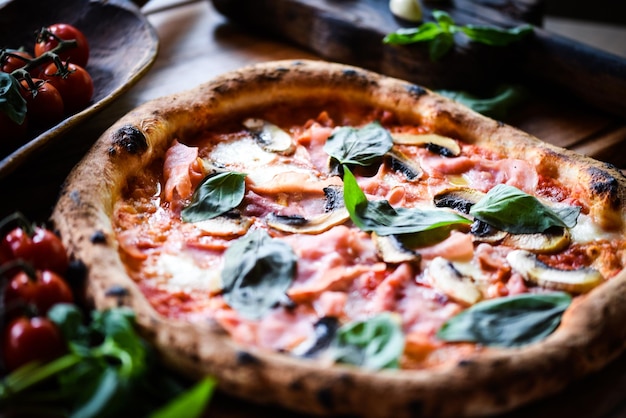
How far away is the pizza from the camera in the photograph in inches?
99.0

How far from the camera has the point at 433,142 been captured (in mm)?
4074

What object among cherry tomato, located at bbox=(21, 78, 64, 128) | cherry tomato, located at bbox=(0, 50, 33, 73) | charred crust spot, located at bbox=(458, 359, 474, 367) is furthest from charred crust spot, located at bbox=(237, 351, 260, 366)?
cherry tomato, located at bbox=(0, 50, 33, 73)

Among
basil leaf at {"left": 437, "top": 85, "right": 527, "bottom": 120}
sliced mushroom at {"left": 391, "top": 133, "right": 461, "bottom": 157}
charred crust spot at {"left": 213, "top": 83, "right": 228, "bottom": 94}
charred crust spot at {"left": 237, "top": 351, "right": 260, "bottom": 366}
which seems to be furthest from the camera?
basil leaf at {"left": 437, "top": 85, "right": 527, "bottom": 120}

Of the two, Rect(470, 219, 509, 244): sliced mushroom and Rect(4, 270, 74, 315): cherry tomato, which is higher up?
Rect(4, 270, 74, 315): cherry tomato

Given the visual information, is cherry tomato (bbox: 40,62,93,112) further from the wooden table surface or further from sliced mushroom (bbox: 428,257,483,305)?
sliced mushroom (bbox: 428,257,483,305)

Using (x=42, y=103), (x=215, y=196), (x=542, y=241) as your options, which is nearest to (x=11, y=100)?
(x=42, y=103)

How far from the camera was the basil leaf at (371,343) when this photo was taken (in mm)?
2480

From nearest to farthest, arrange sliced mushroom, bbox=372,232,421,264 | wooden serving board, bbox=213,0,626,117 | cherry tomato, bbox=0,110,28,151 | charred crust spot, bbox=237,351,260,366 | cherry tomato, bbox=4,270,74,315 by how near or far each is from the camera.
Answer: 1. charred crust spot, bbox=237,351,260,366
2. cherry tomato, bbox=4,270,74,315
3. sliced mushroom, bbox=372,232,421,264
4. cherry tomato, bbox=0,110,28,151
5. wooden serving board, bbox=213,0,626,117

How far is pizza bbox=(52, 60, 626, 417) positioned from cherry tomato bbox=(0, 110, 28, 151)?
47cm

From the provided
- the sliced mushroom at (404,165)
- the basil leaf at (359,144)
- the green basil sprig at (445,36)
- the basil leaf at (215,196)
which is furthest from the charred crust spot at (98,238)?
the green basil sprig at (445,36)

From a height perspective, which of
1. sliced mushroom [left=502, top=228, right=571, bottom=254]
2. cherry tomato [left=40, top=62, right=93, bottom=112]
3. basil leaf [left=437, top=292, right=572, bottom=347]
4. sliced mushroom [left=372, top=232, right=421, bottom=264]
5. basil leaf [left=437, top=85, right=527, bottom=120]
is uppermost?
cherry tomato [left=40, top=62, right=93, bottom=112]

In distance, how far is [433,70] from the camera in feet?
16.2

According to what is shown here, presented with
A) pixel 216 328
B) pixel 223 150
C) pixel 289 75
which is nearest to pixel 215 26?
pixel 289 75

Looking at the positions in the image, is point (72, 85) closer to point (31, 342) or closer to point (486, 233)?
point (31, 342)
